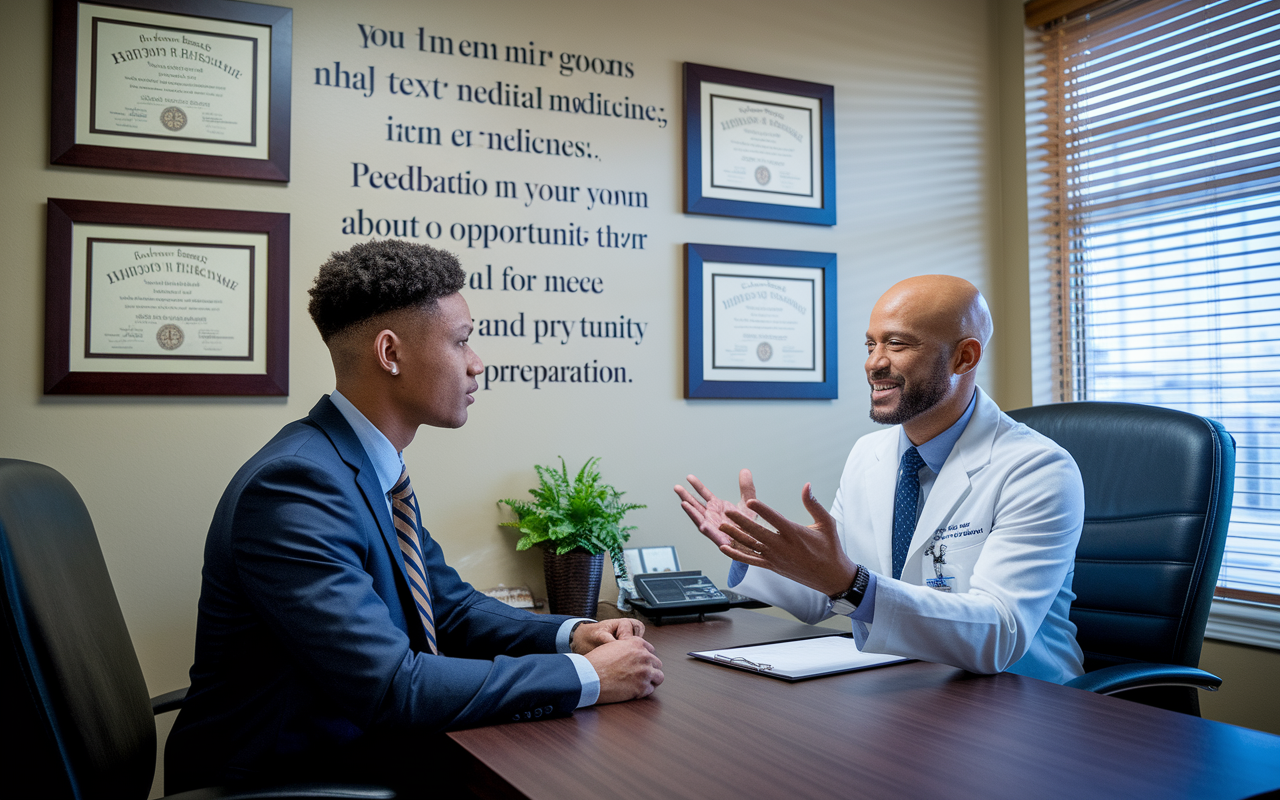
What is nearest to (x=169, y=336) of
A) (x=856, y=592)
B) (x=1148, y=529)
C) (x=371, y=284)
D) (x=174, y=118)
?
(x=174, y=118)

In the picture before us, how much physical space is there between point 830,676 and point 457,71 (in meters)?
2.00

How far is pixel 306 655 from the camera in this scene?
130 centimetres

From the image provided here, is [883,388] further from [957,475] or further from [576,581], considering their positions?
[576,581]

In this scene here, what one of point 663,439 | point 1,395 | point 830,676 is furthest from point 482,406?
point 830,676

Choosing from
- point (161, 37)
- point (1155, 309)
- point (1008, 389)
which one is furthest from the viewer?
point (1008, 389)

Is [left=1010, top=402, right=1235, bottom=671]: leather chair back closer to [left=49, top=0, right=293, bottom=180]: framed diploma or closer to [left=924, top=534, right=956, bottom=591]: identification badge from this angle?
[left=924, top=534, right=956, bottom=591]: identification badge

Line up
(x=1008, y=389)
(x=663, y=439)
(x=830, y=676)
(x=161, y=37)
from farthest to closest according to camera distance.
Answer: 1. (x=1008, y=389)
2. (x=663, y=439)
3. (x=161, y=37)
4. (x=830, y=676)

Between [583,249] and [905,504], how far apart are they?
49.8 inches

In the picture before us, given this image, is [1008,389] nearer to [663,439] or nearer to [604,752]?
[663,439]

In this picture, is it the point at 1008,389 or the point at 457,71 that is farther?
the point at 1008,389

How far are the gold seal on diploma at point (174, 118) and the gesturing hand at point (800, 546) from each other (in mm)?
1803

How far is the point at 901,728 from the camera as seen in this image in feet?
4.19

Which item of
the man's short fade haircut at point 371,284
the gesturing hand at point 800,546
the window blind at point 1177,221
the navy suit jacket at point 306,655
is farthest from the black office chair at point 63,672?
the window blind at point 1177,221

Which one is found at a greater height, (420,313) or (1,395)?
(420,313)
